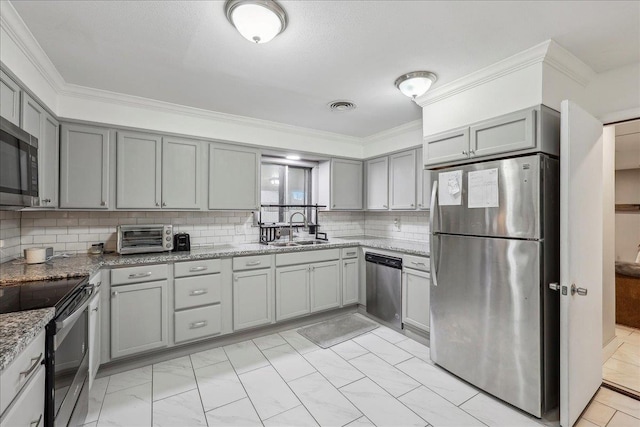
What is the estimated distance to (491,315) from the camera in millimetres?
2154

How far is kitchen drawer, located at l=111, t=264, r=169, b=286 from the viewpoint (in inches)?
96.6

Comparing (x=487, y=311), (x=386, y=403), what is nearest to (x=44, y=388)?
(x=386, y=403)

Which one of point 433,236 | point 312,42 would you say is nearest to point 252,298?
point 433,236

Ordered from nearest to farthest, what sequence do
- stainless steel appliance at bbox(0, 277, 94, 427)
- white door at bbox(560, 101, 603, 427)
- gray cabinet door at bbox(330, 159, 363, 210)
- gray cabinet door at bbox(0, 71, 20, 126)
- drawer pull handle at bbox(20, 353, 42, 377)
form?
1. drawer pull handle at bbox(20, 353, 42, 377)
2. stainless steel appliance at bbox(0, 277, 94, 427)
3. gray cabinet door at bbox(0, 71, 20, 126)
4. white door at bbox(560, 101, 603, 427)
5. gray cabinet door at bbox(330, 159, 363, 210)

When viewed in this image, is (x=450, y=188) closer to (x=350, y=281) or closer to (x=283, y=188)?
(x=350, y=281)

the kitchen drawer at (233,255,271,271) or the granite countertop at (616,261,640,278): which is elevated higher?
the kitchen drawer at (233,255,271,271)

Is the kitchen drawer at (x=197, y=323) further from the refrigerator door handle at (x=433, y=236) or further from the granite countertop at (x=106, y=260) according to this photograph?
the refrigerator door handle at (x=433, y=236)

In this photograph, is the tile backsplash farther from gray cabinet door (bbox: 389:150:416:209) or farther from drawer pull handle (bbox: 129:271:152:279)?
drawer pull handle (bbox: 129:271:152:279)

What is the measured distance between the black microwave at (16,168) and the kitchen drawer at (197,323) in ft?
4.82

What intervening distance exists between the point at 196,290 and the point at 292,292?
3.46 ft

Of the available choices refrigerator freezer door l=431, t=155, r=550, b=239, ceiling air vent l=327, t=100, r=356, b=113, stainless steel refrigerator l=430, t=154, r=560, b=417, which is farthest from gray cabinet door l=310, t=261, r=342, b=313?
ceiling air vent l=327, t=100, r=356, b=113

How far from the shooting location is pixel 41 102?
86.8 inches

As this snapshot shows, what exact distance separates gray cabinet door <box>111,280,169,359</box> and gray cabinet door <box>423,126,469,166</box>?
2.66 m

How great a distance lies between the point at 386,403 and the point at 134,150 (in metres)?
3.11
